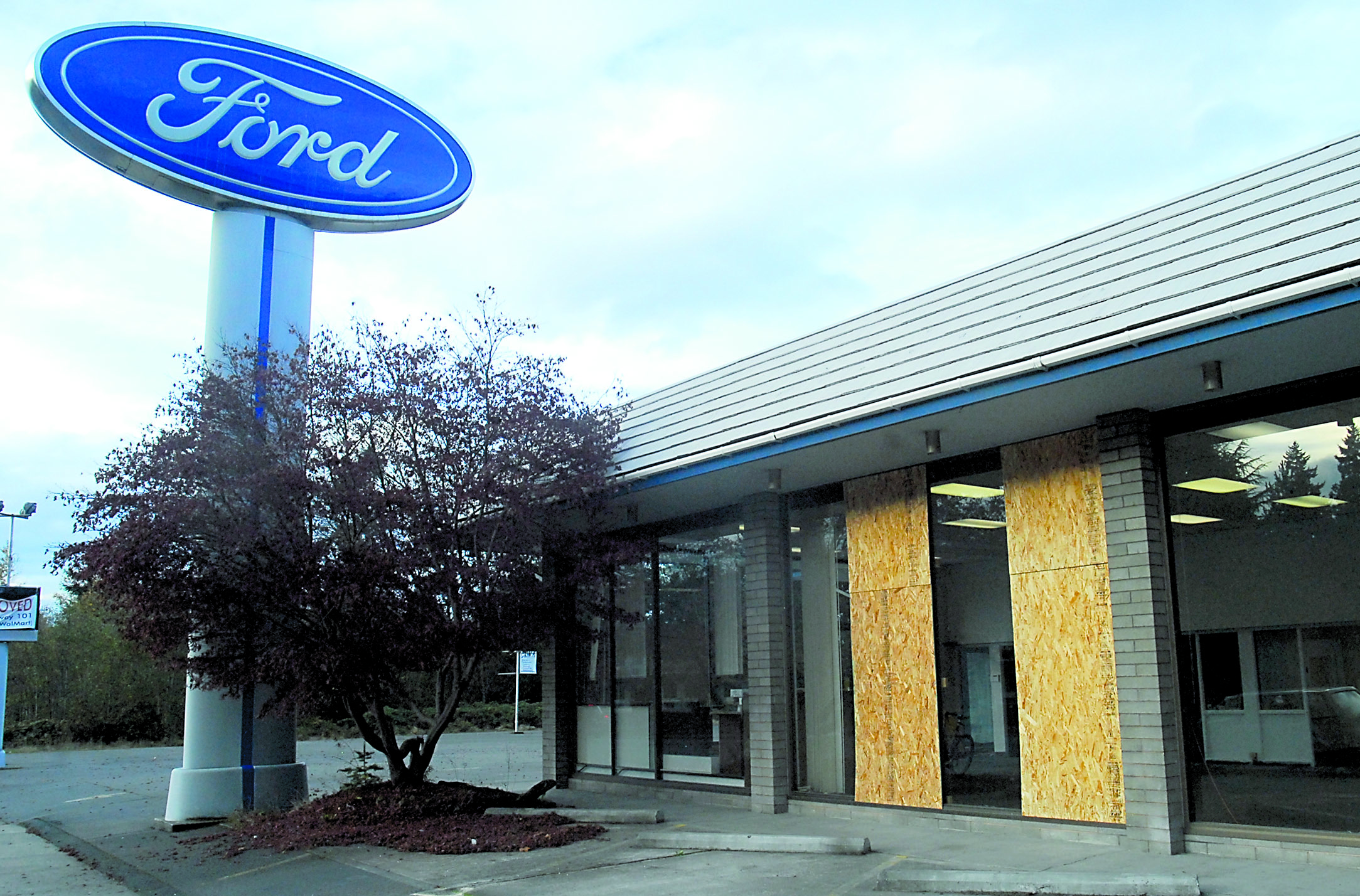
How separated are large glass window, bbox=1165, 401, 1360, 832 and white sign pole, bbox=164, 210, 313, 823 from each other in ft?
31.9

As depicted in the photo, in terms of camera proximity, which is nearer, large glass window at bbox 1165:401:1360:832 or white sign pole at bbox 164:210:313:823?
large glass window at bbox 1165:401:1360:832

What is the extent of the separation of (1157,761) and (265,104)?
45.8 ft

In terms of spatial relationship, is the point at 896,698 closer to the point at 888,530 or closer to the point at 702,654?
the point at 888,530

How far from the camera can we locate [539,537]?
12.2 m

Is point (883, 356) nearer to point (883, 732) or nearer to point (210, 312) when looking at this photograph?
point (883, 732)

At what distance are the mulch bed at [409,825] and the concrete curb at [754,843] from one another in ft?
2.68

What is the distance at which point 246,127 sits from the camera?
50.7ft

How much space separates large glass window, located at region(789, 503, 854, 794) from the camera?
1255 cm

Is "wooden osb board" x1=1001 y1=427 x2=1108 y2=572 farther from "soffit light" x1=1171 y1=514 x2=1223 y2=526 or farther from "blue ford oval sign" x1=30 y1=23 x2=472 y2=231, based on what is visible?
"blue ford oval sign" x1=30 y1=23 x2=472 y2=231

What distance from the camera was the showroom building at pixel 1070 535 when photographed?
321 inches

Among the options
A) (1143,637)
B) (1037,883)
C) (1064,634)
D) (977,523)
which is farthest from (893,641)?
(1037,883)

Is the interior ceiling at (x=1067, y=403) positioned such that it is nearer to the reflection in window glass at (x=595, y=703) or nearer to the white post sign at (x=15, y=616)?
the reflection in window glass at (x=595, y=703)

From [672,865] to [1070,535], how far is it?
459cm

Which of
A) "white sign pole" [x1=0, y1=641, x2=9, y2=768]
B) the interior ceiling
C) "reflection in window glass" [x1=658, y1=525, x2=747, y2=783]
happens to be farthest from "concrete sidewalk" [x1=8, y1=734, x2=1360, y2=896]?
"white sign pole" [x1=0, y1=641, x2=9, y2=768]
